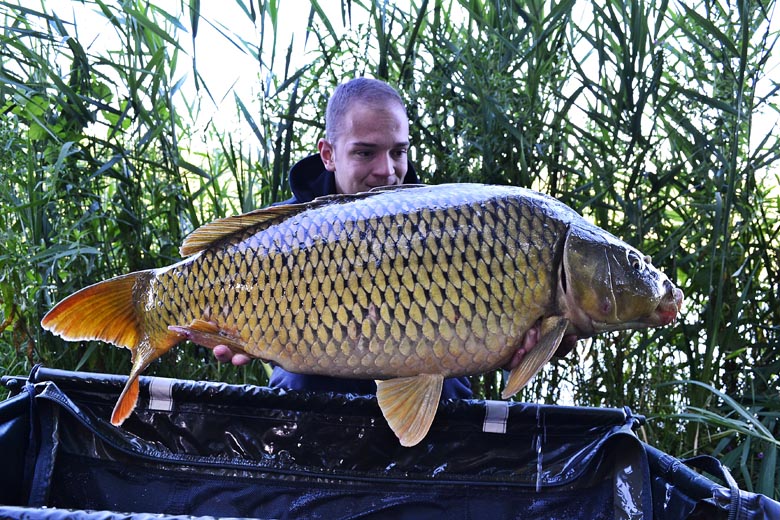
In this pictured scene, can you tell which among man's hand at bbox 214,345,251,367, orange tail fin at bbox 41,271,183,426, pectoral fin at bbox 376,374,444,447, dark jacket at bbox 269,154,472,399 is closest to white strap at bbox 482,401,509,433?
dark jacket at bbox 269,154,472,399

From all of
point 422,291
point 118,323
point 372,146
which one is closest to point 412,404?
point 422,291

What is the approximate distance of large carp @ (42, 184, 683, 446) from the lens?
1235mm

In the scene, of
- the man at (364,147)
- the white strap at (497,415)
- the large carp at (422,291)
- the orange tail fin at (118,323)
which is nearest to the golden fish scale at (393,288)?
the large carp at (422,291)

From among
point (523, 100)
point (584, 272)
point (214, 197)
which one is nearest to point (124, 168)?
point (214, 197)

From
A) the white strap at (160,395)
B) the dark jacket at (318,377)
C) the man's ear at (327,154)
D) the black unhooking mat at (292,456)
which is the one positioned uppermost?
the man's ear at (327,154)

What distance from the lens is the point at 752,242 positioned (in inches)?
82.0

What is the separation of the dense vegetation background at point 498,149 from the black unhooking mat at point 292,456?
406 mm

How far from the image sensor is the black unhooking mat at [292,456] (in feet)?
5.13

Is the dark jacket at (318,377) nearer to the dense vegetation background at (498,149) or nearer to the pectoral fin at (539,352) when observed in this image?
the dense vegetation background at (498,149)

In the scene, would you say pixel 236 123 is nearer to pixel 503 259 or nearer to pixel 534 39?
pixel 534 39

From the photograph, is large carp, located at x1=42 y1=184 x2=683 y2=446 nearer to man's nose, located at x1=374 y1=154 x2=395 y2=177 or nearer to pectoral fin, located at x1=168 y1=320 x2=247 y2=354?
pectoral fin, located at x1=168 y1=320 x2=247 y2=354

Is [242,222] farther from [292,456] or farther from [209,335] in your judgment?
[292,456]

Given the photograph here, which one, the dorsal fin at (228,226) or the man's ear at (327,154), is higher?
the man's ear at (327,154)

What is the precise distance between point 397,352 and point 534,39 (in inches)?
→ 40.6
